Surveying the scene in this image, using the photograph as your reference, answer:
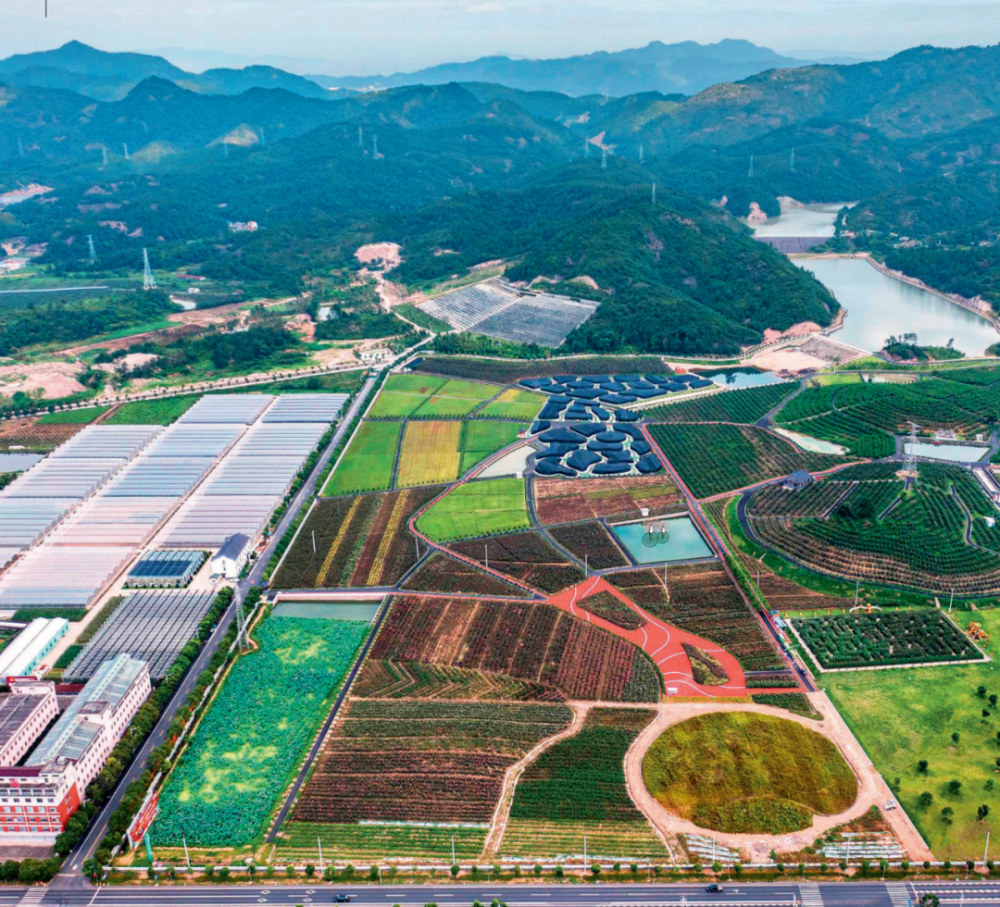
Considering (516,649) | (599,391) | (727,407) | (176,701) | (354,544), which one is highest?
(727,407)

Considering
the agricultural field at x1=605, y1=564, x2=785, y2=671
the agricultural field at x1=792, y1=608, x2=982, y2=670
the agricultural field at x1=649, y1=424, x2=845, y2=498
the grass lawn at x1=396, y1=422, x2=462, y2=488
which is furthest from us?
the grass lawn at x1=396, y1=422, x2=462, y2=488

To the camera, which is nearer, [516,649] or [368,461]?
[516,649]

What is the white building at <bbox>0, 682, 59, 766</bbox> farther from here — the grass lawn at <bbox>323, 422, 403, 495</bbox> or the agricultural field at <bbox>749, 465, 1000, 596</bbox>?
the agricultural field at <bbox>749, 465, 1000, 596</bbox>

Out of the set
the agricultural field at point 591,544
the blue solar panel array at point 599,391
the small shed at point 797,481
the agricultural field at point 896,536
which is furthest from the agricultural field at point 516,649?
the blue solar panel array at point 599,391

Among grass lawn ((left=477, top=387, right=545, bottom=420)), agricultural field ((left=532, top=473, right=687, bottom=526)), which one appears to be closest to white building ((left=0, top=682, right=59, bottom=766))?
agricultural field ((left=532, top=473, right=687, bottom=526))

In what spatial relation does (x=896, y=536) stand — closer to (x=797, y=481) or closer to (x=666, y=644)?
(x=797, y=481)

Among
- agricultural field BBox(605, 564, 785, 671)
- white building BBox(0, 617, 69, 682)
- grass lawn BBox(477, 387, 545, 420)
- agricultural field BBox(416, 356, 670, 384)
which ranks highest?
agricultural field BBox(416, 356, 670, 384)

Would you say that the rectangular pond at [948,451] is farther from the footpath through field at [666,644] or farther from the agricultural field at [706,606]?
the footpath through field at [666,644]

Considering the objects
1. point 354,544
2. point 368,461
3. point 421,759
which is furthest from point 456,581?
point 368,461
